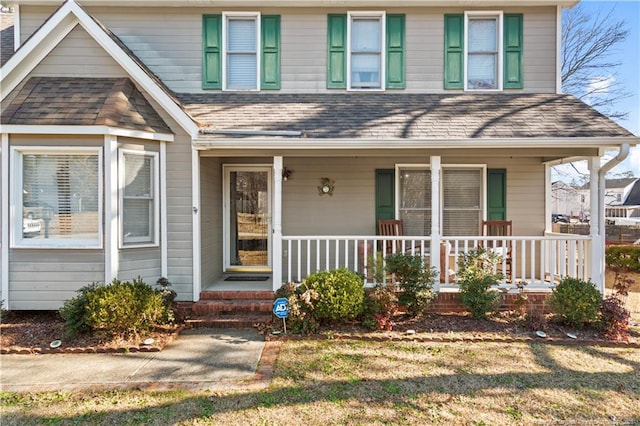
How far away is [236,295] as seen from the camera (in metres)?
6.26

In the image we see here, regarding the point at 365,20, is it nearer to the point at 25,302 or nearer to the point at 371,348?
the point at 371,348

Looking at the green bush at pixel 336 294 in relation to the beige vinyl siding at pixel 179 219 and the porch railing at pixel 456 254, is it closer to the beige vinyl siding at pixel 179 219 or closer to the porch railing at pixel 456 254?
the porch railing at pixel 456 254

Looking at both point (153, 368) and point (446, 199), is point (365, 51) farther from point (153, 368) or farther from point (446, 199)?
point (153, 368)

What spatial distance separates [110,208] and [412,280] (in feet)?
15.4

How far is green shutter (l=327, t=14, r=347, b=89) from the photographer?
24.6 feet

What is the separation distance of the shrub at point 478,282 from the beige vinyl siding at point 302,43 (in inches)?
144

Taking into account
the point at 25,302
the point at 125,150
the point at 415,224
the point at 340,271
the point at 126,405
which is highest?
the point at 125,150

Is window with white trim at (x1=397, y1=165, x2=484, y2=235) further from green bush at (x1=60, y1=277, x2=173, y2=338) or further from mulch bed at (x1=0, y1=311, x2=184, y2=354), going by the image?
green bush at (x1=60, y1=277, x2=173, y2=338)

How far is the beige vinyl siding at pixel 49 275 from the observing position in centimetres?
562

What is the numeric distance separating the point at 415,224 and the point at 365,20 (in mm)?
4333

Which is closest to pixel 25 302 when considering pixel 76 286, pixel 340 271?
pixel 76 286

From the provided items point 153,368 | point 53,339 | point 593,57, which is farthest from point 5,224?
point 593,57

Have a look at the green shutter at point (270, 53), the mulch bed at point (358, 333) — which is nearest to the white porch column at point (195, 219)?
the mulch bed at point (358, 333)

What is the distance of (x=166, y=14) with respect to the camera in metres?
7.44
